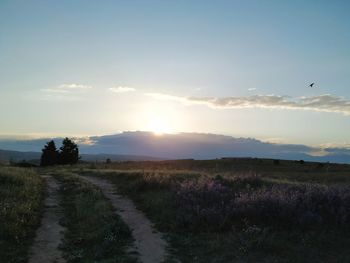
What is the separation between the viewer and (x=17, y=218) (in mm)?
16578

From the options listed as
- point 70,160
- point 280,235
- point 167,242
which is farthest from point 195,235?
point 70,160

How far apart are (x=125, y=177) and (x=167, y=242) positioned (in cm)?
1794

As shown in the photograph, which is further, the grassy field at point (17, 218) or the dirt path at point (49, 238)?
the grassy field at point (17, 218)

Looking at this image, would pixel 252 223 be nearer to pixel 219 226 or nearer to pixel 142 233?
pixel 219 226

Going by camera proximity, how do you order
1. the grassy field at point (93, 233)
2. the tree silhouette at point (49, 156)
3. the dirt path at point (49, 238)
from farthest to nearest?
the tree silhouette at point (49, 156) → the grassy field at point (93, 233) → the dirt path at point (49, 238)

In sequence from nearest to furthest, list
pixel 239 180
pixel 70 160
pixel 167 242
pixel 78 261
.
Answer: pixel 78 261 → pixel 167 242 → pixel 239 180 → pixel 70 160

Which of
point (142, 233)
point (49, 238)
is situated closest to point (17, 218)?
point (49, 238)

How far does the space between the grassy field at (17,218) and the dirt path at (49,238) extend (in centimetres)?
23

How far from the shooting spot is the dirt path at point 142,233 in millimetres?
13516

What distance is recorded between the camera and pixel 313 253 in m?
13.5

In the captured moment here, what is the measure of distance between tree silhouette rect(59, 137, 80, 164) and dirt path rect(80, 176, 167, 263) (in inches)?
2314

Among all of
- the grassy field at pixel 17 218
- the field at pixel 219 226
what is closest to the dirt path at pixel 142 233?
the field at pixel 219 226

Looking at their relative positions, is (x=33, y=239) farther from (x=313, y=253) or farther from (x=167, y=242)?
(x=313, y=253)

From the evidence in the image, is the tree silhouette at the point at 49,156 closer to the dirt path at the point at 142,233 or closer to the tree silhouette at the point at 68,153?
the tree silhouette at the point at 68,153
